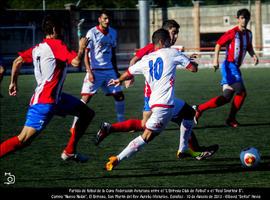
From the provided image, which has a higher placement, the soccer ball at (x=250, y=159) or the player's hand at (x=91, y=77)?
the player's hand at (x=91, y=77)

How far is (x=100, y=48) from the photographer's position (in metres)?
14.2

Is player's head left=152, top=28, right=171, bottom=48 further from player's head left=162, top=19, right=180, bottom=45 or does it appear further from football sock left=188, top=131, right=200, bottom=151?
football sock left=188, top=131, right=200, bottom=151

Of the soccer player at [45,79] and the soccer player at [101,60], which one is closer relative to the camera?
the soccer player at [45,79]

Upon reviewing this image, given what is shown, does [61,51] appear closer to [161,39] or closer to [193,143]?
[161,39]

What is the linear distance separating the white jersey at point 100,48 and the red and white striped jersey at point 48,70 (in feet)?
16.7

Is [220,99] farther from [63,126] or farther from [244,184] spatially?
[244,184]

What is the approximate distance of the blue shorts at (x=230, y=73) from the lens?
14.3 m

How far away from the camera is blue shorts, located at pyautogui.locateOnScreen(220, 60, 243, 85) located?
14.3 m

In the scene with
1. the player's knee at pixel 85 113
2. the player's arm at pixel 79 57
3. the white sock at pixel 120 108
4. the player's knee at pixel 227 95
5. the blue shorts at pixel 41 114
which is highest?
the player's arm at pixel 79 57

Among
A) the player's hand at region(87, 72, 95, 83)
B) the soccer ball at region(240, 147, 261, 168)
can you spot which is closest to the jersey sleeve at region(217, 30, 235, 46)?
the player's hand at region(87, 72, 95, 83)

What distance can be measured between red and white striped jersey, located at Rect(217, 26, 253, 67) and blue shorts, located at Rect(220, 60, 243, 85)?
0.11 m

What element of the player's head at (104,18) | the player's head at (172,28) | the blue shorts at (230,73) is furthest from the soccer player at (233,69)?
the player's head at (172,28)

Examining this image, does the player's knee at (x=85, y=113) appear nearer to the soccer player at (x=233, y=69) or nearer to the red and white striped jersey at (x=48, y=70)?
the red and white striped jersey at (x=48, y=70)

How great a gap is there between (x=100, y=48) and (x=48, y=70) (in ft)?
17.5
